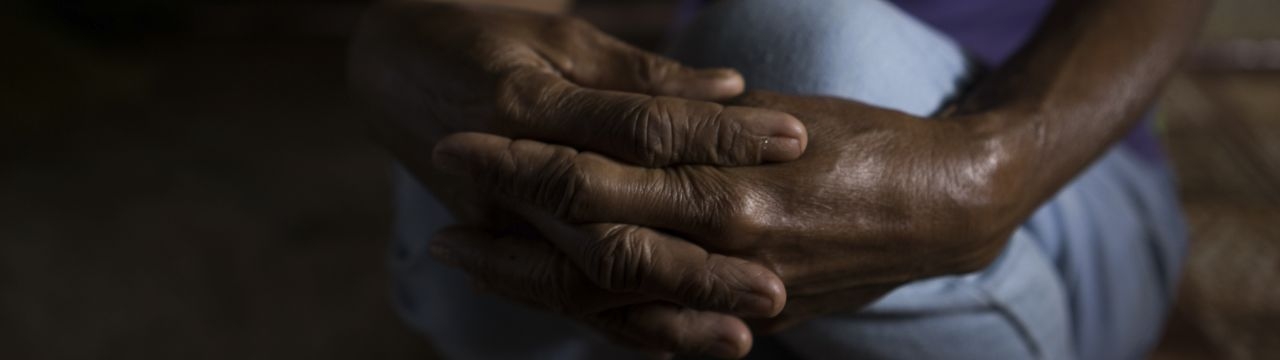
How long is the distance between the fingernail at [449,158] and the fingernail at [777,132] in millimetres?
150

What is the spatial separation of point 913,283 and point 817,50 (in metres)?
0.15

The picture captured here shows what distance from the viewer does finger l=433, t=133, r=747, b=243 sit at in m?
0.53

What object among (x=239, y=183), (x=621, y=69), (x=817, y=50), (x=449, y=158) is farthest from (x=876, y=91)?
(x=239, y=183)

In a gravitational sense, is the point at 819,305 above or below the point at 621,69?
below

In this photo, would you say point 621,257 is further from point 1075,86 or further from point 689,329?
point 1075,86

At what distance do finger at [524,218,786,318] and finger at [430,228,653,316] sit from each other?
0.11 ft

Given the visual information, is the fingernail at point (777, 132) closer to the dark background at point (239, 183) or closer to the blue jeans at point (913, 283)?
the blue jeans at point (913, 283)

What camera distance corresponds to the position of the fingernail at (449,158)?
57 centimetres

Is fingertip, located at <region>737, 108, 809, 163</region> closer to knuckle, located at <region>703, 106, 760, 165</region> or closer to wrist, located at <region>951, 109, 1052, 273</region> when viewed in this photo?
knuckle, located at <region>703, 106, 760, 165</region>

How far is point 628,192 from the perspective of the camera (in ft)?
1.75

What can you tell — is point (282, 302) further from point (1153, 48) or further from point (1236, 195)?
point (1236, 195)

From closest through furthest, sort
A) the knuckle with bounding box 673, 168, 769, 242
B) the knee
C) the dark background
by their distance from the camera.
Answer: the knuckle with bounding box 673, 168, 769, 242
the knee
the dark background

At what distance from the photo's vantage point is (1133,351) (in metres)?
0.85

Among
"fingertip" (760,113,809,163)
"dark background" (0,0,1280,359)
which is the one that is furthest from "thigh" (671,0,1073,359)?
"dark background" (0,0,1280,359)
